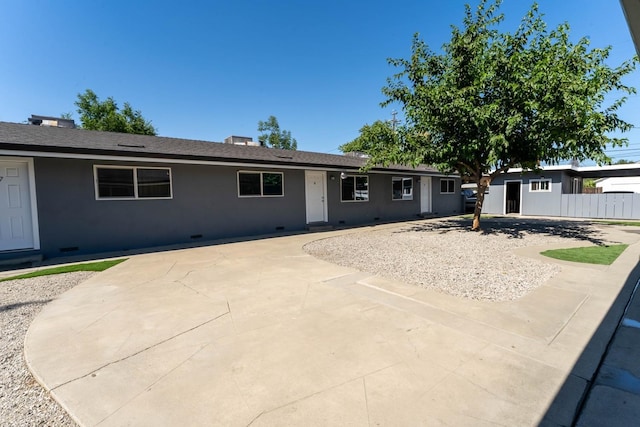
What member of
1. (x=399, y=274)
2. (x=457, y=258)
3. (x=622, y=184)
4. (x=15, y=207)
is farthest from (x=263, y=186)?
(x=622, y=184)

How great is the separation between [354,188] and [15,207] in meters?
11.1

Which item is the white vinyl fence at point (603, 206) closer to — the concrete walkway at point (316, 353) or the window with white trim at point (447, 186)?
the window with white trim at point (447, 186)

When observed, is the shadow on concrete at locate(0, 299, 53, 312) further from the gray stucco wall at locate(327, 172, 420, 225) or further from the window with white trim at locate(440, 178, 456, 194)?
the window with white trim at locate(440, 178, 456, 194)

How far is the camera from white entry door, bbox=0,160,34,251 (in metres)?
6.87

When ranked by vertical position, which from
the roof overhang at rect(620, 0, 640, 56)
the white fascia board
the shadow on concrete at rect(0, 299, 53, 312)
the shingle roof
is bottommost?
the shadow on concrete at rect(0, 299, 53, 312)

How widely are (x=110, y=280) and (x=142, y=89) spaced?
17942 millimetres

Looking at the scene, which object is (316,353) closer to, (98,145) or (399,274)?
(399,274)

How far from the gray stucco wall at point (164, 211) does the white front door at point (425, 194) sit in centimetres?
580

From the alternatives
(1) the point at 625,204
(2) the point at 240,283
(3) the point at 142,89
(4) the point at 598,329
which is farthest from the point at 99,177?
(1) the point at 625,204

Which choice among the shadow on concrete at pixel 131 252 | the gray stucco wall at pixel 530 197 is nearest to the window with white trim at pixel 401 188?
the shadow on concrete at pixel 131 252

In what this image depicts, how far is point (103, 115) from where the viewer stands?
1151 inches

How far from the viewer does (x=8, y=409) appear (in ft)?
6.68

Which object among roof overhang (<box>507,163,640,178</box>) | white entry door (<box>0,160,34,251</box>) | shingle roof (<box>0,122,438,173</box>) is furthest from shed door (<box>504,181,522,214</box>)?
white entry door (<box>0,160,34,251</box>)

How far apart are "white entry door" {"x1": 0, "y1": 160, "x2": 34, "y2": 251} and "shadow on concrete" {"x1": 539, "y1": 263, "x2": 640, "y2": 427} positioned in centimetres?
1014
